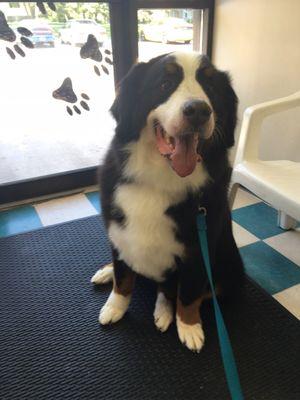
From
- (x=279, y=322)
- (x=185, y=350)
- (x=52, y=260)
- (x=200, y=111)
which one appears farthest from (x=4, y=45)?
(x=279, y=322)

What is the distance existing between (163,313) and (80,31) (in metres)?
1.62

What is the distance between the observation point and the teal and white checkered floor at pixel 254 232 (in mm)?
1485

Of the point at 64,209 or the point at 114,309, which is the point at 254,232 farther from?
the point at 64,209

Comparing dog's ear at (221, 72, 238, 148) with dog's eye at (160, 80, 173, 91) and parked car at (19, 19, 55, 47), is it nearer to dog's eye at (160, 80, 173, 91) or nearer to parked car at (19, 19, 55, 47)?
dog's eye at (160, 80, 173, 91)

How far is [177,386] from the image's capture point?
107 centimetres

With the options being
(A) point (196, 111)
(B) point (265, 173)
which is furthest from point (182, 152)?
(B) point (265, 173)

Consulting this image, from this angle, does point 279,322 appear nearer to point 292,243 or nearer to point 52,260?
point 292,243

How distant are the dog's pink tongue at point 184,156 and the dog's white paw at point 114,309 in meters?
0.58

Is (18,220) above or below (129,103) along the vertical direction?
below

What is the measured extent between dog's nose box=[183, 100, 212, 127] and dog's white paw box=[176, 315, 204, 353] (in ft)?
2.25

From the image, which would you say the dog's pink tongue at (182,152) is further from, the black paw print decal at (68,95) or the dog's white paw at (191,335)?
the black paw print decal at (68,95)

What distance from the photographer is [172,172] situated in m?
0.98

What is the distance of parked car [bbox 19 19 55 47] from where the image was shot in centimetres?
186

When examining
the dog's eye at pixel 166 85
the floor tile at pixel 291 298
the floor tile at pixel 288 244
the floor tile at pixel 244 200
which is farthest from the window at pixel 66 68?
the floor tile at pixel 291 298
